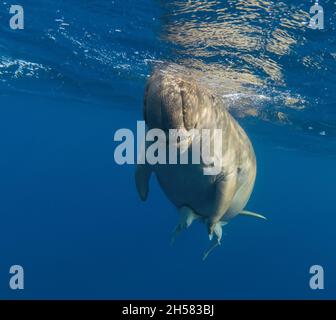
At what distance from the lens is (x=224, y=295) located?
1487 inches

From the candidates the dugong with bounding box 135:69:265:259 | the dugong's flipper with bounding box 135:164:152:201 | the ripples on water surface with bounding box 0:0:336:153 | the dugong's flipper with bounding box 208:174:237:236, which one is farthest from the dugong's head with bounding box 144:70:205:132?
the ripples on water surface with bounding box 0:0:336:153

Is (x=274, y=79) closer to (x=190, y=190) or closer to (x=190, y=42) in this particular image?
(x=190, y=42)

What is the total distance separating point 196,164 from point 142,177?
5.52 feet

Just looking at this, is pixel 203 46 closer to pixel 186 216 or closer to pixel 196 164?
pixel 186 216

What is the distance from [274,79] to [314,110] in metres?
5.89

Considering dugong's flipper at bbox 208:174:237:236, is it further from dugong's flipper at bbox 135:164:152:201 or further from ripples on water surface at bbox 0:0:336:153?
ripples on water surface at bbox 0:0:336:153

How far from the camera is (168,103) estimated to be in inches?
185

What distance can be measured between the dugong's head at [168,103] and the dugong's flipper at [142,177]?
235 centimetres

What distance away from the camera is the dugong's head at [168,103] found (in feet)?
15.3

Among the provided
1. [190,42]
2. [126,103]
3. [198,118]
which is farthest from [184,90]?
[126,103]

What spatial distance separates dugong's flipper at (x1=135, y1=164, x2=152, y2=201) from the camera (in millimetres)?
7398
